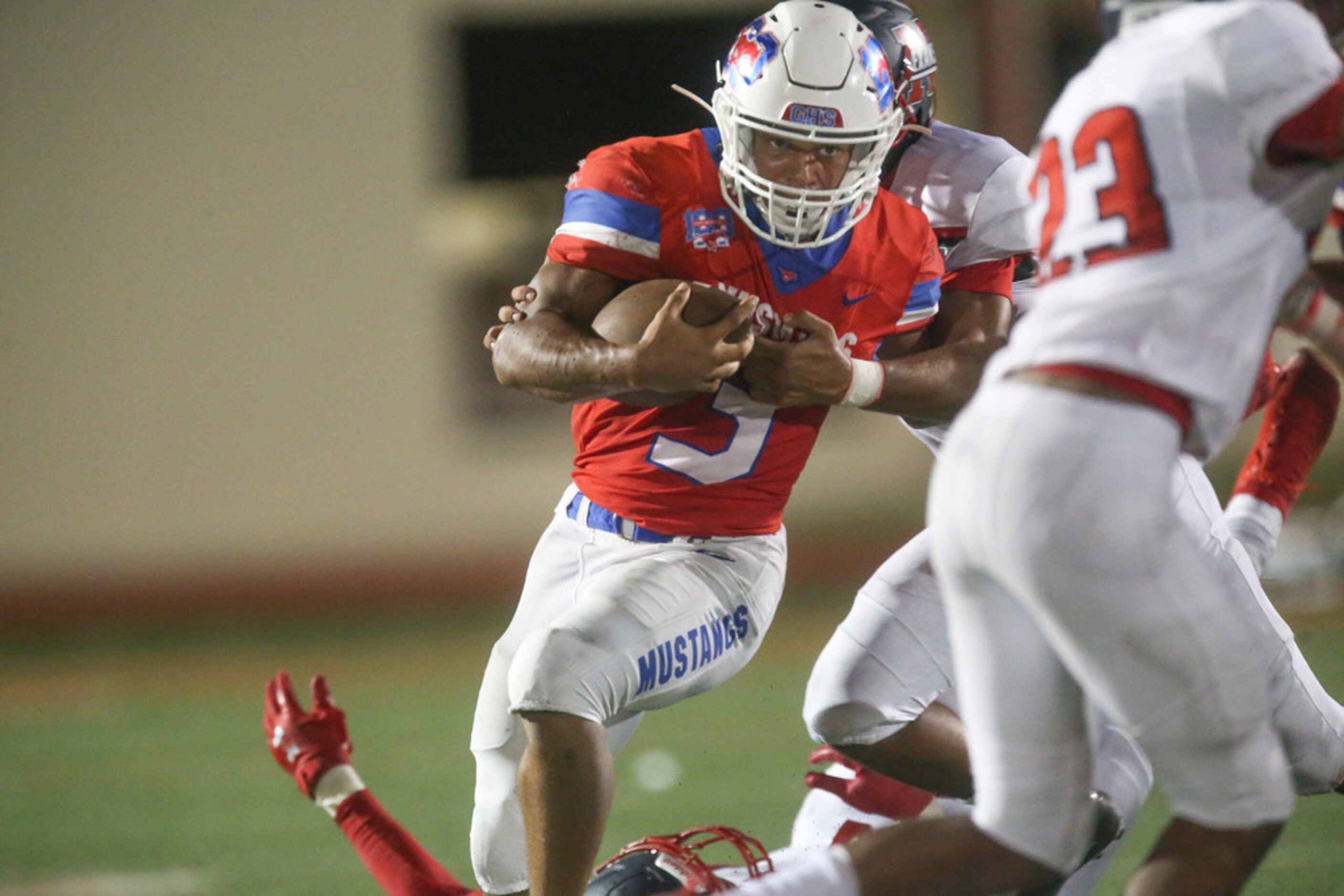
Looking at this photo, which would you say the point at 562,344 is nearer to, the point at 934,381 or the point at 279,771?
the point at 934,381

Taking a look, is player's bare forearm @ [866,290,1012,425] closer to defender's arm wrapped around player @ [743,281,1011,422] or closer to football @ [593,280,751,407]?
defender's arm wrapped around player @ [743,281,1011,422]

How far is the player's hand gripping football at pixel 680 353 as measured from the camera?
2408 mm

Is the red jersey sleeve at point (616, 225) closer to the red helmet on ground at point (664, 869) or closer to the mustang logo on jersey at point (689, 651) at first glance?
the mustang logo on jersey at point (689, 651)

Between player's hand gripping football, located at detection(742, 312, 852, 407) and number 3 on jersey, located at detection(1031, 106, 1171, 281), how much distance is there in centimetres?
70

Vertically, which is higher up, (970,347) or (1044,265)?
(1044,265)

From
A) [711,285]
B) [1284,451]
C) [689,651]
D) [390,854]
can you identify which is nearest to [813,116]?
[711,285]

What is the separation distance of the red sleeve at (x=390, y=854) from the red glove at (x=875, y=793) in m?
0.73

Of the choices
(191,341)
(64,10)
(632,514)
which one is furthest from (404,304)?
(632,514)

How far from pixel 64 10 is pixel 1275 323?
7.87m

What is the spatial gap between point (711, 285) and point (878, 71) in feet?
1.53

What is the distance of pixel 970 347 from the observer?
2809mm

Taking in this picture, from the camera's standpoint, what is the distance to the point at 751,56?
2648mm

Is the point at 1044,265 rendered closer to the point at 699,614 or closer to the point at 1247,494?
the point at 699,614

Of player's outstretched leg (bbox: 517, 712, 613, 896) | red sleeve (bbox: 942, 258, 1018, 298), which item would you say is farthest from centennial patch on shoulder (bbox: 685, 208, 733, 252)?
player's outstretched leg (bbox: 517, 712, 613, 896)
